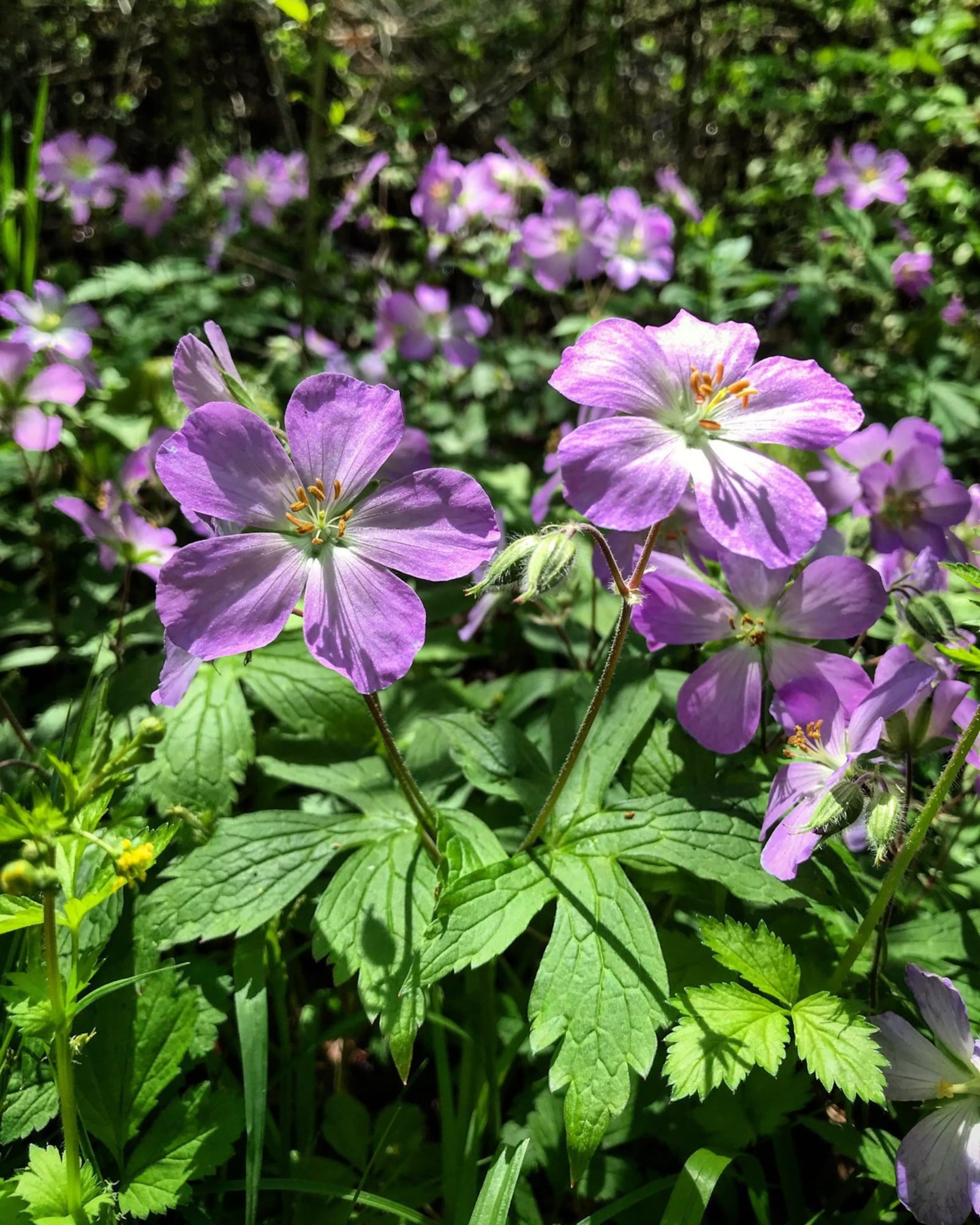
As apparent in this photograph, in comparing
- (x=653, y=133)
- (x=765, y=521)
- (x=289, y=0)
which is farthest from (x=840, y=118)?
(x=765, y=521)

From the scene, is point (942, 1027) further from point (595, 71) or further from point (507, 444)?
point (595, 71)

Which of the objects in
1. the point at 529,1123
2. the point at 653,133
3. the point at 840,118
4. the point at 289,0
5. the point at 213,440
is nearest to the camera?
the point at 213,440

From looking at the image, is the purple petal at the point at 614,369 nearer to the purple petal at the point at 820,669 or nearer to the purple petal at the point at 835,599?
the purple petal at the point at 835,599

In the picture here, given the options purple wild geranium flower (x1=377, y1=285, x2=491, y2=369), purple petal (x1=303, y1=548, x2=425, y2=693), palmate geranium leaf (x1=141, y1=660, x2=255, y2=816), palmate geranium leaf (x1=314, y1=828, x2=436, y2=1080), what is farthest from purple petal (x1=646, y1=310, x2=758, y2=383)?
purple wild geranium flower (x1=377, y1=285, x2=491, y2=369)

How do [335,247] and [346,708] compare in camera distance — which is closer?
[346,708]

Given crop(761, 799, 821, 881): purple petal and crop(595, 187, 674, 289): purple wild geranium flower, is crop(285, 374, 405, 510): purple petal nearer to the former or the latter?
crop(761, 799, 821, 881): purple petal

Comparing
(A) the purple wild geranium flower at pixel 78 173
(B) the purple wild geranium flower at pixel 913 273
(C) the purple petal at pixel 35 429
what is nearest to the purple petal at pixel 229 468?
(C) the purple petal at pixel 35 429
